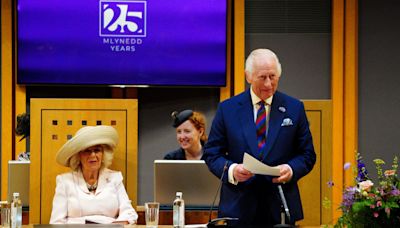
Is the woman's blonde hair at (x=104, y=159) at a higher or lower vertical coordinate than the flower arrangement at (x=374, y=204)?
higher

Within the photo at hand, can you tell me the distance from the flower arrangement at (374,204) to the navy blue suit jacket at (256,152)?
29.3 inches

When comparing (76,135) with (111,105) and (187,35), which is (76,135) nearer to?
(111,105)

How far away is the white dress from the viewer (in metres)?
3.85

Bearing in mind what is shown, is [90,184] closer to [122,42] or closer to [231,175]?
[231,175]

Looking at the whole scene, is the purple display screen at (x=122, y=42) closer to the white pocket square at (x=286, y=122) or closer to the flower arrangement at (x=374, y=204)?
the white pocket square at (x=286, y=122)

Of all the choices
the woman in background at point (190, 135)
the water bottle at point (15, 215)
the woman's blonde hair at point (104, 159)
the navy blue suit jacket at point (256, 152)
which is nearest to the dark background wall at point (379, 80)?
the woman in background at point (190, 135)

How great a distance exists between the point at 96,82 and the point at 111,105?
Result: 207 centimetres

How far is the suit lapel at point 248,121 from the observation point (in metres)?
3.21

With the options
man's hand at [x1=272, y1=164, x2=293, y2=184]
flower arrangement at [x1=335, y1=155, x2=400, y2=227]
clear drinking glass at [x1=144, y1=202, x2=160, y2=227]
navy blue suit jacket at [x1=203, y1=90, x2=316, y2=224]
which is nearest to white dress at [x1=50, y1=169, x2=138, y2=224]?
clear drinking glass at [x1=144, y1=202, x2=160, y2=227]

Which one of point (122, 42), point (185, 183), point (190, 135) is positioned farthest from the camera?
point (122, 42)

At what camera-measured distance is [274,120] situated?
3246 mm

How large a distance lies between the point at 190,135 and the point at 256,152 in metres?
2.25

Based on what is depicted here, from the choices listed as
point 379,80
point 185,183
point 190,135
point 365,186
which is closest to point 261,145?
point 185,183

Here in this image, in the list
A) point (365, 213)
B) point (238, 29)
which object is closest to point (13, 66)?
point (238, 29)
